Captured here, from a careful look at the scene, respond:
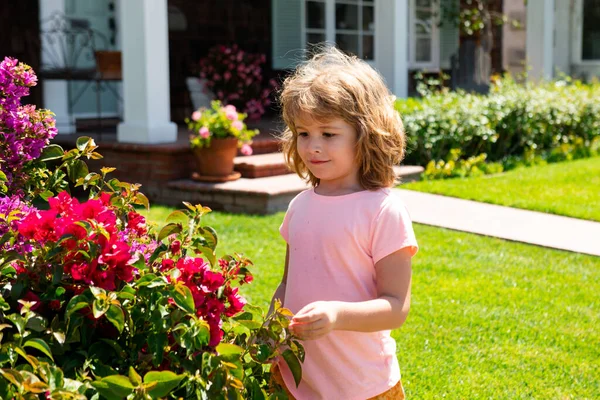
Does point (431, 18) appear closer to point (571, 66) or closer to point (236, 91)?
point (571, 66)

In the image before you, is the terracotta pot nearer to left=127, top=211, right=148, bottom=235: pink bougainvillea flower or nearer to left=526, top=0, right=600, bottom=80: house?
left=127, top=211, right=148, bottom=235: pink bougainvillea flower

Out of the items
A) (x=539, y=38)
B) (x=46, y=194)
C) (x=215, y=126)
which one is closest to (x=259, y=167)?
(x=215, y=126)

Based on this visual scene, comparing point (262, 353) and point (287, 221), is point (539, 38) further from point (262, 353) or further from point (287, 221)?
point (262, 353)

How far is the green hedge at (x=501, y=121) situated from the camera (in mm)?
8406

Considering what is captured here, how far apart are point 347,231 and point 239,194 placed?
4.68m

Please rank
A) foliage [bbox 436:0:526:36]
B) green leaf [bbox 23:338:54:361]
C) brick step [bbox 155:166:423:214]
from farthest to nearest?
foliage [bbox 436:0:526:36] → brick step [bbox 155:166:423:214] → green leaf [bbox 23:338:54:361]

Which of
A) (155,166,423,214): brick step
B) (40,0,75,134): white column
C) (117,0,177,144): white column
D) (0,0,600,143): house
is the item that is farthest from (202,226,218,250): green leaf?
(40,0,75,134): white column

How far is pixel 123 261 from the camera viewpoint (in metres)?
1.64

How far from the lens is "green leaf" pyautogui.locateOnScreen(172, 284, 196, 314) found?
5.11 feet

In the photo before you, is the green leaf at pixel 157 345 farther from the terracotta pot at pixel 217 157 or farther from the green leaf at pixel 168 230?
the terracotta pot at pixel 217 157

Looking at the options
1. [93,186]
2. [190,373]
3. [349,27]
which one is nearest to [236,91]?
[349,27]

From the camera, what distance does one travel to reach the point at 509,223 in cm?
620

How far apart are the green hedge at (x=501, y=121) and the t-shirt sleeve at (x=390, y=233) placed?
632 cm

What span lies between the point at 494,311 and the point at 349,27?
8.76m
